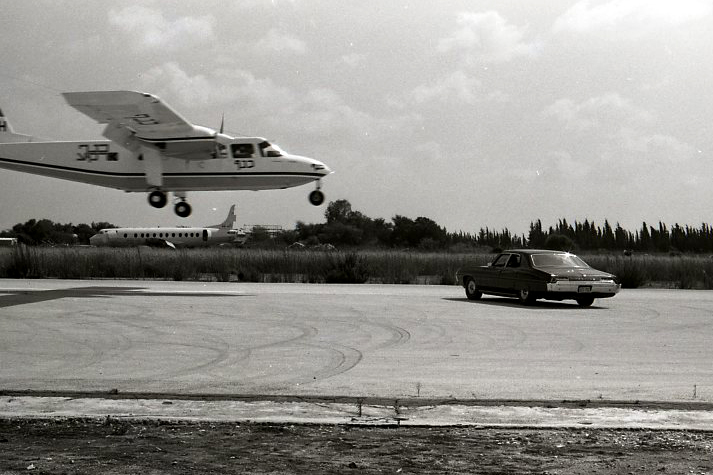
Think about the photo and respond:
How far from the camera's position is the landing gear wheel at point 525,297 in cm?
2267

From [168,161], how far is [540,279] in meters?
13.3

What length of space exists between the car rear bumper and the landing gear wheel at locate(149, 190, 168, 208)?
44.6ft

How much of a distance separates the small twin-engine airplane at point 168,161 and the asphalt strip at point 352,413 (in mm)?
20088

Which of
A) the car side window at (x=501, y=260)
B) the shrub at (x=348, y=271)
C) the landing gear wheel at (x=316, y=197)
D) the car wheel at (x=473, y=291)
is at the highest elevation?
the landing gear wheel at (x=316, y=197)

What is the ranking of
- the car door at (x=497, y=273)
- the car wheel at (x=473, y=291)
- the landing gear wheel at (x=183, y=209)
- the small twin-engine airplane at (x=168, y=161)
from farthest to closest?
the landing gear wheel at (x=183, y=209), the small twin-engine airplane at (x=168, y=161), the car wheel at (x=473, y=291), the car door at (x=497, y=273)

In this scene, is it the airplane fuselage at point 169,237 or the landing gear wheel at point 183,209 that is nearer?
the landing gear wheel at point 183,209

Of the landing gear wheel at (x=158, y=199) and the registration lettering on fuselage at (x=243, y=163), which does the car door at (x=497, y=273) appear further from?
the landing gear wheel at (x=158, y=199)

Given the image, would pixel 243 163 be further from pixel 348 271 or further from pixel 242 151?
pixel 348 271

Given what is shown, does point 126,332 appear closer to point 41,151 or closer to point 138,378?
point 138,378

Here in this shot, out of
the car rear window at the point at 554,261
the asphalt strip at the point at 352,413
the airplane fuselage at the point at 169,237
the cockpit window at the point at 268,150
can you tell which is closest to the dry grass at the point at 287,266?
the cockpit window at the point at 268,150

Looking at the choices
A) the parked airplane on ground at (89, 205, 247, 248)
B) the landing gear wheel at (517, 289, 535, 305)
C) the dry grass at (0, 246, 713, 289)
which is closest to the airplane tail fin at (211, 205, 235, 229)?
the parked airplane on ground at (89, 205, 247, 248)

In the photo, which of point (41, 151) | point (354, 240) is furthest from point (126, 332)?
point (354, 240)

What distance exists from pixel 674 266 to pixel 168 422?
119 feet

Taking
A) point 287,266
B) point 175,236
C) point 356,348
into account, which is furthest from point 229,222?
point 356,348
